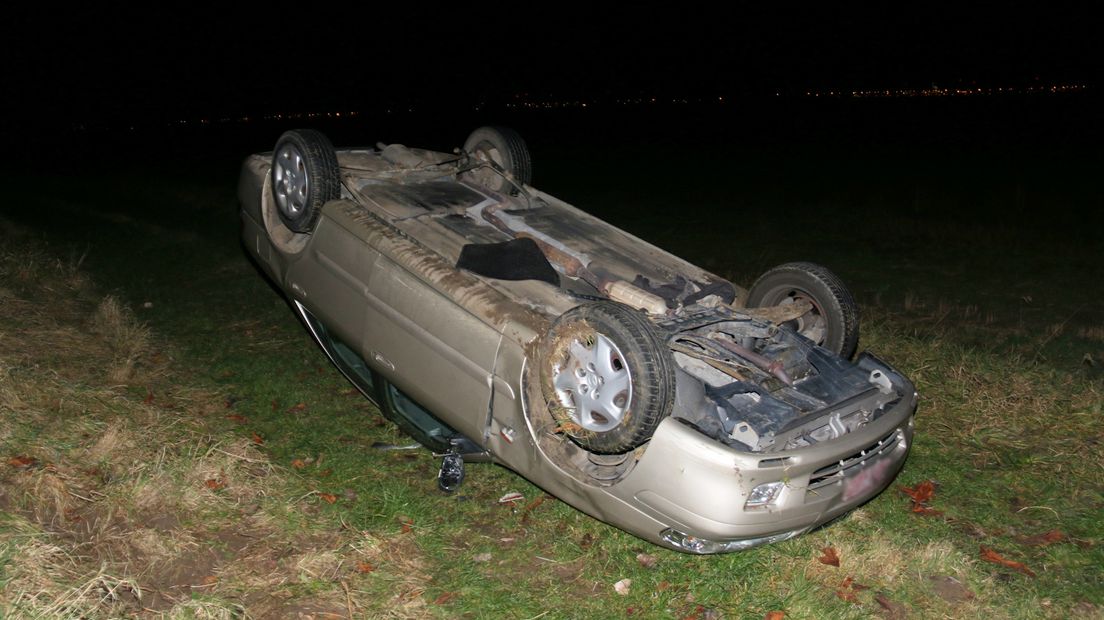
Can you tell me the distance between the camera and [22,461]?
441 centimetres

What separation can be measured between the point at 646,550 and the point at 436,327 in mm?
1524

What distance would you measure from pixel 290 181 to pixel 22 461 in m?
2.13

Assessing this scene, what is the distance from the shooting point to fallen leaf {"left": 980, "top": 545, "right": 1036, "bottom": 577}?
4314 mm

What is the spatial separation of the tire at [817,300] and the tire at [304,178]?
2.58 metres

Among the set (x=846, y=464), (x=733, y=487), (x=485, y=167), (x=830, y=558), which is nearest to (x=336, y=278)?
(x=485, y=167)

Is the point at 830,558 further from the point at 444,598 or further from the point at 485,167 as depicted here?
the point at 485,167

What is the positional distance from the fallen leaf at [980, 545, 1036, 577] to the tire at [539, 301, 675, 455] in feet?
6.78

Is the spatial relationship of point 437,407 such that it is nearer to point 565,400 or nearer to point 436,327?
point 436,327

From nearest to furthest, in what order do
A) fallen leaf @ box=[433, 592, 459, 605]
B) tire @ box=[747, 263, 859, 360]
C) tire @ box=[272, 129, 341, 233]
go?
1. fallen leaf @ box=[433, 592, 459, 605]
2. tire @ box=[747, 263, 859, 360]
3. tire @ box=[272, 129, 341, 233]

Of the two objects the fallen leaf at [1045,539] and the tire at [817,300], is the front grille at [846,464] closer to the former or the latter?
the tire at [817,300]

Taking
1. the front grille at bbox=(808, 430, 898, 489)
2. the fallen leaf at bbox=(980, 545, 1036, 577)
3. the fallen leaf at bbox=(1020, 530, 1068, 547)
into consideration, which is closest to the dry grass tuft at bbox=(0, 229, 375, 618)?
the front grille at bbox=(808, 430, 898, 489)

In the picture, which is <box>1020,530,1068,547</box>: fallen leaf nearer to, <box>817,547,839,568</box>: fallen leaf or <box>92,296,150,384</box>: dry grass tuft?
<box>817,547,839,568</box>: fallen leaf

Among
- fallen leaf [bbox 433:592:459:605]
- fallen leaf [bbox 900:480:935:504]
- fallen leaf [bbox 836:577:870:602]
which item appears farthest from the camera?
fallen leaf [bbox 900:480:935:504]

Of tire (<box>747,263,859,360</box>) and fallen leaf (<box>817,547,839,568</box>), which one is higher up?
tire (<box>747,263,859,360</box>)
